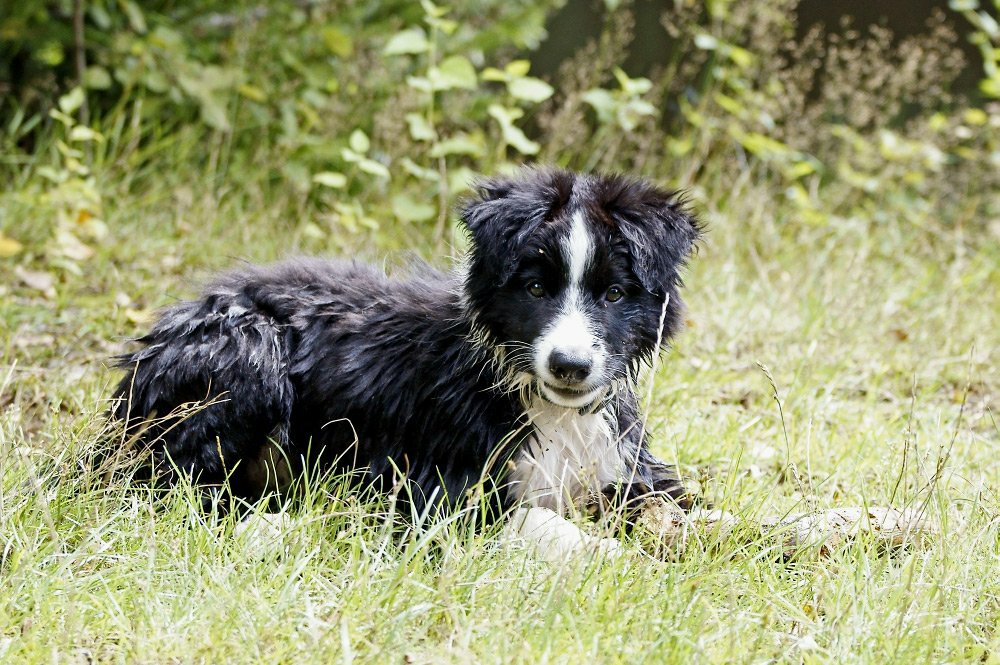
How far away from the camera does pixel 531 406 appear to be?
3.54 metres

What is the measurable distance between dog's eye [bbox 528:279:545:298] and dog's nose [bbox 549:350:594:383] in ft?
0.78

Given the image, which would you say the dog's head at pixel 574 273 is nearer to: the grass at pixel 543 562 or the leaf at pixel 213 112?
the grass at pixel 543 562

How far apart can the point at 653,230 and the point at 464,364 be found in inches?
29.4

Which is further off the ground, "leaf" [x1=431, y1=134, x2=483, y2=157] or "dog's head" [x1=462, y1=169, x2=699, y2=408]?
"leaf" [x1=431, y1=134, x2=483, y2=157]

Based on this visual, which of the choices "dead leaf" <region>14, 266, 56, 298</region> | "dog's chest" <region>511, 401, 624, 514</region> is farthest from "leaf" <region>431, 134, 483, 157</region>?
"dog's chest" <region>511, 401, 624, 514</region>

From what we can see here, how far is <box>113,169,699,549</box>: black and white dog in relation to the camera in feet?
10.8

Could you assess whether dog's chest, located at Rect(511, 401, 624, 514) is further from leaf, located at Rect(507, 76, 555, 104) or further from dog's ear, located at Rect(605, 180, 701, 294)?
leaf, located at Rect(507, 76, 555, 104)

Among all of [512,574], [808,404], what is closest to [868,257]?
[808,404]

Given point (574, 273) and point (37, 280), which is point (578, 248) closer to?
point (574, 273)

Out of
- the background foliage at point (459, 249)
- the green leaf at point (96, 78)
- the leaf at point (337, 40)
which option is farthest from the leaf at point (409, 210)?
the green leaf at point (96, 78)

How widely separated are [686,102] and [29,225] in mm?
4004

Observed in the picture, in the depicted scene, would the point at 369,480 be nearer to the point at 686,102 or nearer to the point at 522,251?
the point at 522,251

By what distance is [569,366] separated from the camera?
3.17 m

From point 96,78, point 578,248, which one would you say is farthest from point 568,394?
point 96,78
